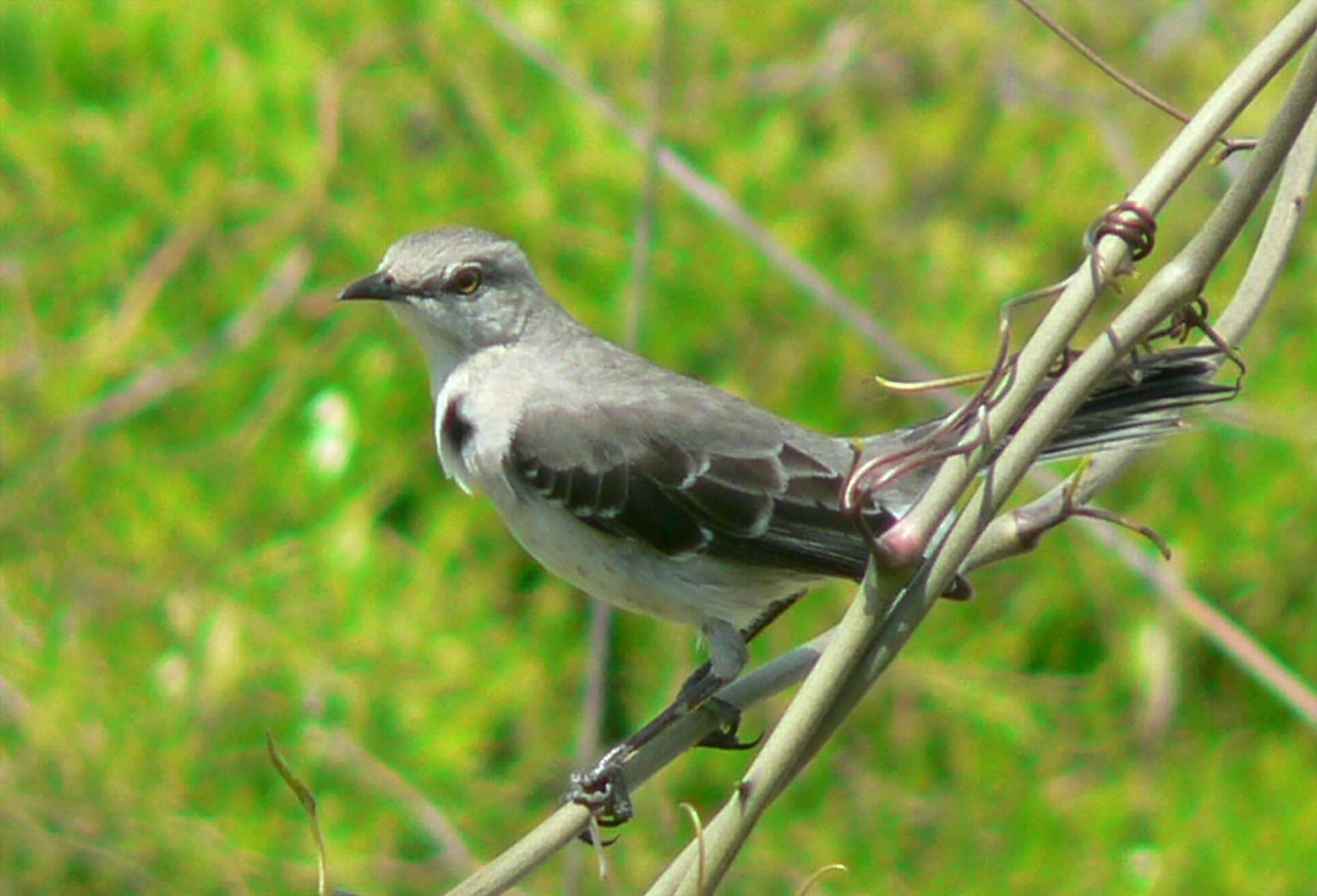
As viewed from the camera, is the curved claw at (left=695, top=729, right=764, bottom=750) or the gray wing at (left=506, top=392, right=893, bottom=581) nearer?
the curved claw at (left=695, top=729, right=764, bottom=750)

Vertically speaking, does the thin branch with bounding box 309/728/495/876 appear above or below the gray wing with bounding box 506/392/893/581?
below

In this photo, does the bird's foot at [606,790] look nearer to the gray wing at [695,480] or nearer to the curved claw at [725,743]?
the curved claw at [725,743]

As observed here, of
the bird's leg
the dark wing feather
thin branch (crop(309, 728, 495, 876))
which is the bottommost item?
thin branch (crop(309, 728, 495, 876))

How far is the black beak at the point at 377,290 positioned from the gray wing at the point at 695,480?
16.8 inches

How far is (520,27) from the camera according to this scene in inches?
284

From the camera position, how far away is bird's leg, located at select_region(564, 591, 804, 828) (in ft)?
10.4

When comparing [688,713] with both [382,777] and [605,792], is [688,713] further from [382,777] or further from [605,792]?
[382,777]

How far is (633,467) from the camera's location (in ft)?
13.7

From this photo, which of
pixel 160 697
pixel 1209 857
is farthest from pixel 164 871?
pixel 1209 857

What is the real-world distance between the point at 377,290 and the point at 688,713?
1.36 meters

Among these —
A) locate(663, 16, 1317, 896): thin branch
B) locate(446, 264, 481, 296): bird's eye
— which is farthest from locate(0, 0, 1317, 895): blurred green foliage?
locate(663, 16, 1317, 896): thin branch

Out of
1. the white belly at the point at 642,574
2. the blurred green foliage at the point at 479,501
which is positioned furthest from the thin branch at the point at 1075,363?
the blurred green foliage at the point at 479,501

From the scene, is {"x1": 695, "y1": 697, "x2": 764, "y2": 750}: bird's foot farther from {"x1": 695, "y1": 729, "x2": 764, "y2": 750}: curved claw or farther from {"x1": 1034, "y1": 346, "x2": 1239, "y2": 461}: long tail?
{"x1": 1034, "y1": 346, "x2": 1239, "y2": 461}: long tail

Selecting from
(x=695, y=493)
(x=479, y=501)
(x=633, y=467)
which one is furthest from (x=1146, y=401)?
(x=479, y=501)
